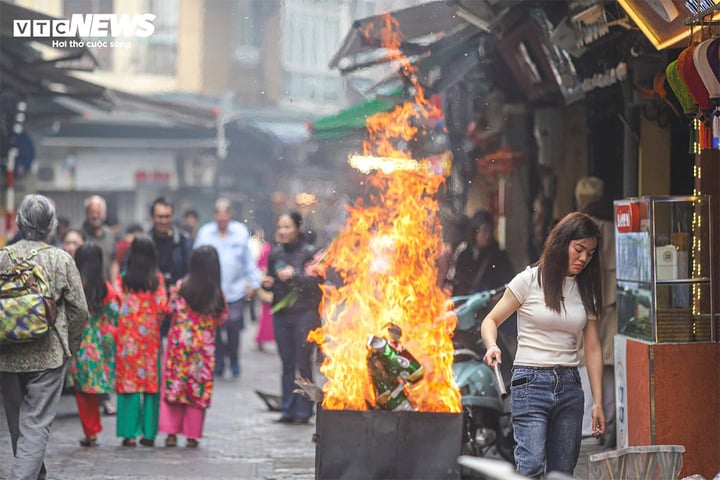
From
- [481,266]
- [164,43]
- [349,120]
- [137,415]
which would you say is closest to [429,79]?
[349,120]

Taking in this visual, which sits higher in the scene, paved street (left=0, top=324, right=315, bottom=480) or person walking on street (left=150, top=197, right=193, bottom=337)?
person walking on street (left=150, top=197, right=193, bottom=337)

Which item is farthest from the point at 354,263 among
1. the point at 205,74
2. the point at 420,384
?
the point at 205,74

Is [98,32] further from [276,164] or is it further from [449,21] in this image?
[276,164]

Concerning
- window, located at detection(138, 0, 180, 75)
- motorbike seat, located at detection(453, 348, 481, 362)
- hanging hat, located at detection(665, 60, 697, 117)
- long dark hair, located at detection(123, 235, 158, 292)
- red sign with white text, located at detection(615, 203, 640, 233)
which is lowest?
motorbike seat, located at detection(453, 348, 481, 362)

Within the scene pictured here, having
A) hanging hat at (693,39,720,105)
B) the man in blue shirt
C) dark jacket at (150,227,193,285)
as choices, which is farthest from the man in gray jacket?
the man in blue shirt

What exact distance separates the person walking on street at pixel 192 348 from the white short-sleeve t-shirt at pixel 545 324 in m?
4.34

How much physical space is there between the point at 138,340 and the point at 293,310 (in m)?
1.90

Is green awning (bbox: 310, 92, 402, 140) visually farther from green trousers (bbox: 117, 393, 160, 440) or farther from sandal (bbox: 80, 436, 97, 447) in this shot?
sandal (bbox: 80, 436, 97, 447)

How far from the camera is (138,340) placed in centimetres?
1016

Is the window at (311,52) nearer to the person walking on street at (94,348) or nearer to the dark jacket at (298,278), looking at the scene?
the dark jacket at (298,278)

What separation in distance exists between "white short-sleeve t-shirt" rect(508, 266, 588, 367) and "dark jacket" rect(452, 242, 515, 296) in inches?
200

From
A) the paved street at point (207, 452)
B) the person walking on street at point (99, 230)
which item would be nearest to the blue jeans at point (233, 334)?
the person walking on street at point (99, 230)

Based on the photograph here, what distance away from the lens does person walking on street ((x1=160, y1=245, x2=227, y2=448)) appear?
1006 cm

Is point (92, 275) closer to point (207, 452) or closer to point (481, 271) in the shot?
point (207, 452)
